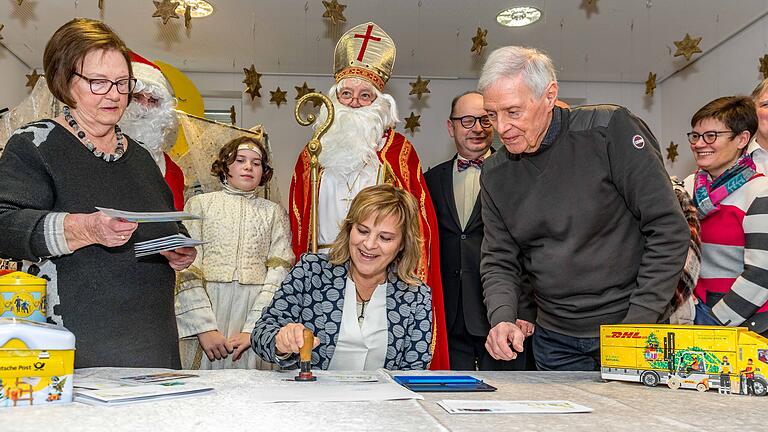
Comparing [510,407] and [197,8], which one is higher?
[197,8]

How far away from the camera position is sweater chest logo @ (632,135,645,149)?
226cm

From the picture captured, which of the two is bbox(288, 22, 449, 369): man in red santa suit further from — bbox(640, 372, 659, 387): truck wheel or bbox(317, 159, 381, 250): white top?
bbox(640, 372, 659, 387): truck wheel

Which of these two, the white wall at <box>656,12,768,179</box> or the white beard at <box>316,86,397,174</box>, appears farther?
the white wall at <box>656,12,768,179</box>

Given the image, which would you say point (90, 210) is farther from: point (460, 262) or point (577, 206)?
point (460, 262)

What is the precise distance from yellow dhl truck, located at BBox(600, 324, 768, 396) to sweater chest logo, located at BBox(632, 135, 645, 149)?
2.08ft

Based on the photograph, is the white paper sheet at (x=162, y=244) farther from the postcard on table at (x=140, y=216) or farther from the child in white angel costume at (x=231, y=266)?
the child in white angel costume at (x=231, y=266)

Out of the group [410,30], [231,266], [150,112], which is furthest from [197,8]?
[231,266]

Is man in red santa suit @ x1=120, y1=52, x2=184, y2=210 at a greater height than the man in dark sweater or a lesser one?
greater

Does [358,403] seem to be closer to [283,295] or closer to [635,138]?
[283,295]

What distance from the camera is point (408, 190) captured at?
12.0 feet

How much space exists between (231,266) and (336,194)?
64 cm

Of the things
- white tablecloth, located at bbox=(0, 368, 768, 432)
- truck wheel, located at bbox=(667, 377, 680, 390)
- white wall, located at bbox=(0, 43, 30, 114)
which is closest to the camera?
white tablecloth, located at bbox=(0, 368, 768, 432)

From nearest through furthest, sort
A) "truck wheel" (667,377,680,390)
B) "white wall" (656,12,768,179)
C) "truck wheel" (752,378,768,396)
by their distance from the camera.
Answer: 1. "truck wheel" (752,378,768,396)
2. "truck wheel" (667,377,680,390)
3. "white wall" (656,12,768,179)

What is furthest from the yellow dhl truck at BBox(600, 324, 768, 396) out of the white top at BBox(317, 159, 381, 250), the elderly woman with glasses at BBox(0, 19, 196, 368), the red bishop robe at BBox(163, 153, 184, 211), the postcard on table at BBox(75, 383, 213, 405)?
the red bishop robe at BBox(163, 153, 184, 211)
